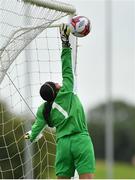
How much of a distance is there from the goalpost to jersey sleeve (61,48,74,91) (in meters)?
0.73

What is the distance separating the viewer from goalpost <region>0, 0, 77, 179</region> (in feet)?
42.0

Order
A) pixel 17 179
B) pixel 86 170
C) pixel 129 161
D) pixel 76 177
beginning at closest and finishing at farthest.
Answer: pixel 86 170, pixel 76 177, pixel 17 179, pixel 129 161

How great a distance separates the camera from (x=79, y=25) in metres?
12.2

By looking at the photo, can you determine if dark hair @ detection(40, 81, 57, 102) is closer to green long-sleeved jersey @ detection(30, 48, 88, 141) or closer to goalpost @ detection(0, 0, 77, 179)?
green long-sleeved jersey @ detection(30, 48, 88, 141)

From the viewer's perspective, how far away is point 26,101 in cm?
1374

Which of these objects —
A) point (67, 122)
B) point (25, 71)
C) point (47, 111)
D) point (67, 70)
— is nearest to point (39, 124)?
point (47, 111)

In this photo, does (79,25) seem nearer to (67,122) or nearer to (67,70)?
(67,70)

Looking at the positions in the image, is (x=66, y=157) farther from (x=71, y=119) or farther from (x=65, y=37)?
(x=65, y=37)

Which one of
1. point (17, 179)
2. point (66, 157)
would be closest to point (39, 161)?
point (17, 179)

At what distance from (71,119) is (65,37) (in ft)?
3.14

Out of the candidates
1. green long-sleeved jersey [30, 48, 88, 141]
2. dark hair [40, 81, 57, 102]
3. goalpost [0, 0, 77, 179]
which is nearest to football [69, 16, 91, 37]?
green long-sleeved jersey [30, 48, 88, 141]

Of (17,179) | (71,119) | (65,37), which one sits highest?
(65,37)

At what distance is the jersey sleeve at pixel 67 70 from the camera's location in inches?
480

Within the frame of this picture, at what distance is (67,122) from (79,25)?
1119 mm
